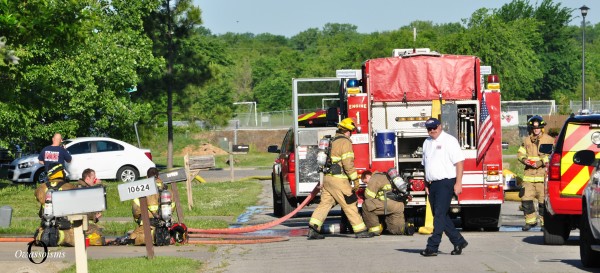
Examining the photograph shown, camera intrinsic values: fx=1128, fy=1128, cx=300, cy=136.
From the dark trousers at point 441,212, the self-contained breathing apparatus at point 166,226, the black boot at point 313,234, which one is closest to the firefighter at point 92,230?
the self-contained breathing apparatus at point 166,226

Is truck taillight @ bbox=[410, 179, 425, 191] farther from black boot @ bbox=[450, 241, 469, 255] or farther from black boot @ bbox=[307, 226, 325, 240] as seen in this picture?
black boot @ bbox=[450, 241, 469, 255]

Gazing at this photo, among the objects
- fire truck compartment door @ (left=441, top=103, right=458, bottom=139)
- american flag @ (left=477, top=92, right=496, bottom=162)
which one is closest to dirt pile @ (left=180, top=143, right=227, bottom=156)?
fire truck compartment door @ (left=441, top=103, right=458, bottom=139)

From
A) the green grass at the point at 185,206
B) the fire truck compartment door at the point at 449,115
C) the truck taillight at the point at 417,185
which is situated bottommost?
the green grass at the point at 185,206

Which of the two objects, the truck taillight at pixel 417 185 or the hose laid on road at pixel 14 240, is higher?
the truck taillight at pixel 417 185

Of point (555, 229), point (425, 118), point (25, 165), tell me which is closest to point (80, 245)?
point (555, 229)

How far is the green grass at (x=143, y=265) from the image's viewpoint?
13320mm

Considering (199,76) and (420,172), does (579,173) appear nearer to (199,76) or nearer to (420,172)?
(420,172)

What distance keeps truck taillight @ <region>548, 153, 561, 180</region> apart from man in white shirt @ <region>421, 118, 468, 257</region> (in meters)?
1.71

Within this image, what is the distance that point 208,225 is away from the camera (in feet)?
66.2

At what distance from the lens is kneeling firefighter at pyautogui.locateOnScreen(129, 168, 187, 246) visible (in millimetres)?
16219

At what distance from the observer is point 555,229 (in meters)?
15.6

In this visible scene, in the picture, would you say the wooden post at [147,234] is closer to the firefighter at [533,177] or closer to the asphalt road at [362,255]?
the asphalt road at [362,255]

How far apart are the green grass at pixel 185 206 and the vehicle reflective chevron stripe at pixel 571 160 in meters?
7.12

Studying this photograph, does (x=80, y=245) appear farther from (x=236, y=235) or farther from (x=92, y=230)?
(x=236, y=235)
